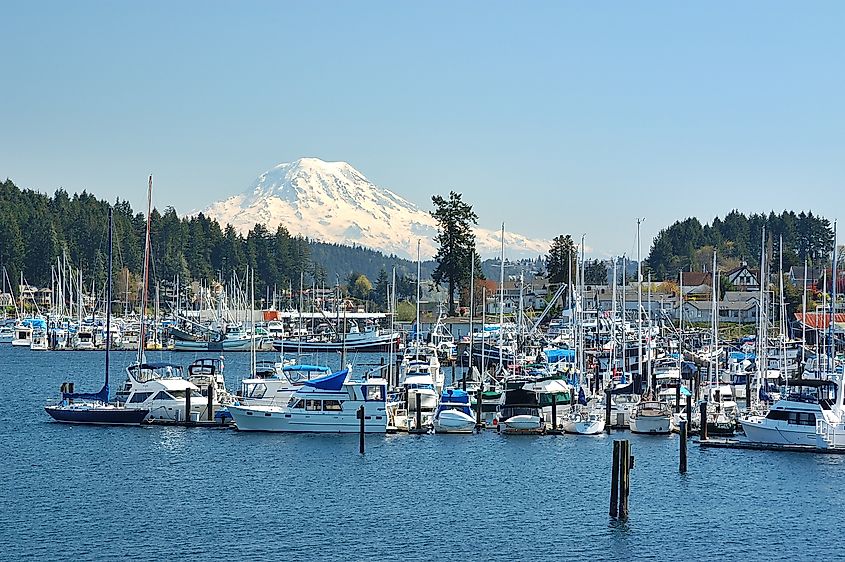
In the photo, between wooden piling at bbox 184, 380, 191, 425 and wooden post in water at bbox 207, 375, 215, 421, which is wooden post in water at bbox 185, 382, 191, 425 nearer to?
wooden piling at bbox 184, 380, 191, 425

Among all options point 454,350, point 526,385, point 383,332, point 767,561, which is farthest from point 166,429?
point 383,332

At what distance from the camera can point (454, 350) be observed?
390 ft

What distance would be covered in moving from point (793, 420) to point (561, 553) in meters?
19.9

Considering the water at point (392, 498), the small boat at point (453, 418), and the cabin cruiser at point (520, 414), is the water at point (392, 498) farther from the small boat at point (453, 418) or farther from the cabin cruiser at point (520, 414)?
the small boat at point (453, 418)

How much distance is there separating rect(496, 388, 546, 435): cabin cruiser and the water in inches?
23.6

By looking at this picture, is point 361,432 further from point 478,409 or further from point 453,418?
point 478,409

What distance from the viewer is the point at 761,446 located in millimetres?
56781

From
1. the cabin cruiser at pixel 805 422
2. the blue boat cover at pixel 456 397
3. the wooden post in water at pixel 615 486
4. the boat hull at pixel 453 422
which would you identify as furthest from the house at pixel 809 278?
the wooden post in water at pixel 615 486

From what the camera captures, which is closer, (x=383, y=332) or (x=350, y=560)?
(x=350, y=560)

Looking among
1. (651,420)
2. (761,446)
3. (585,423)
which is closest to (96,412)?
(585,423)

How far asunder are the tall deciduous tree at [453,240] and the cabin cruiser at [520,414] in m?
98.7

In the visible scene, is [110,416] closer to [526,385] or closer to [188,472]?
[188,472]

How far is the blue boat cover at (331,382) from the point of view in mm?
60969

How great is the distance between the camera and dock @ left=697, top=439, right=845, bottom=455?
182 feet
